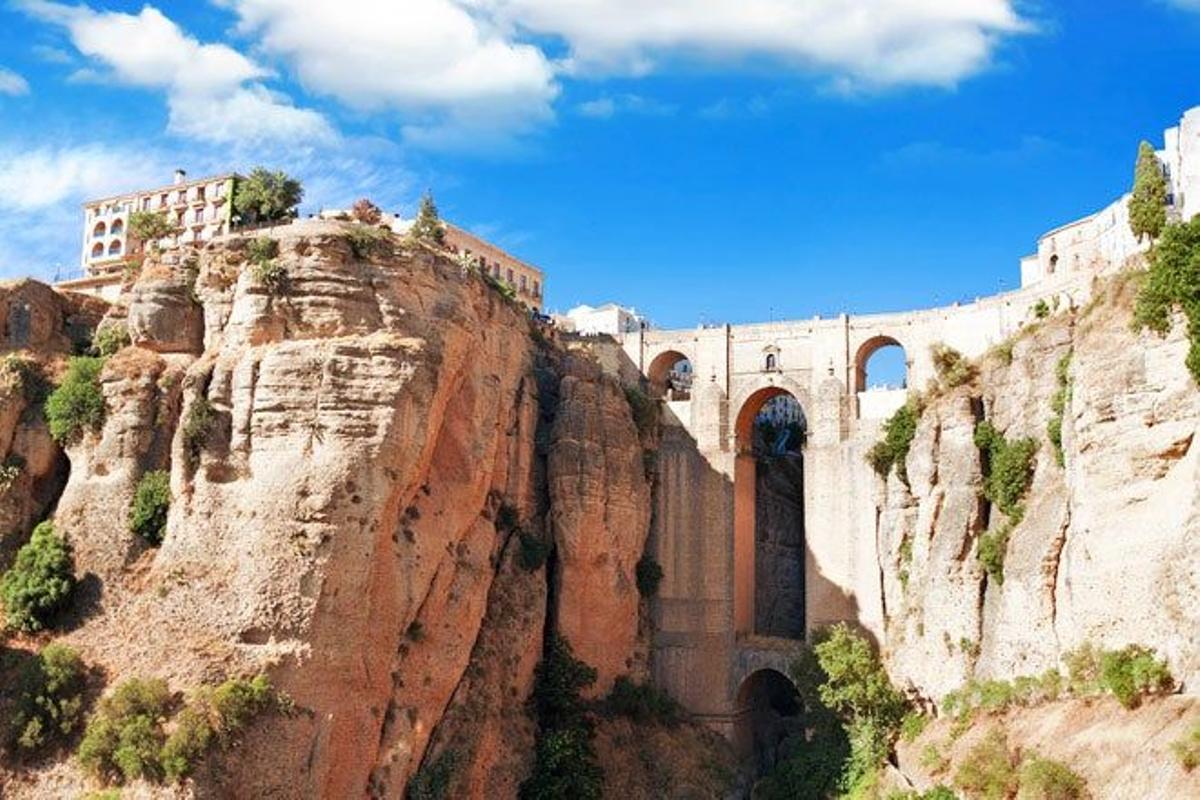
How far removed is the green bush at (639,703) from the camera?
46.1 m

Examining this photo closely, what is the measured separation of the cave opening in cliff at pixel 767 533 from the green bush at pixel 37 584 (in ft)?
75.1

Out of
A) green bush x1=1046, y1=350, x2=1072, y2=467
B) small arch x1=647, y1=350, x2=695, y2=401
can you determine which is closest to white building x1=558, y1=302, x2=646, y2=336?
small arch x1=647, y1=350, x2=695, y2=401

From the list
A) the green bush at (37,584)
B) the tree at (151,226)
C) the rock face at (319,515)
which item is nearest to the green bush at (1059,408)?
the rock face at (319,515)

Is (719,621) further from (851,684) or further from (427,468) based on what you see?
(427,468)

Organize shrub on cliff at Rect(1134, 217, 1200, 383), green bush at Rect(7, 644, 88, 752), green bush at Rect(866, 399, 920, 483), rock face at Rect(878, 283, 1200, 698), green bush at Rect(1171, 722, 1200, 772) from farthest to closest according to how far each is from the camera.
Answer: green bush at Rect(866, 399, 920, 483), rock face at Rect(878, 283, 1200, 698), shrub on cliff at Rect(1134, 217, 1200, 383), green bush at Rect(7, 644, 88, 752), green bush at Rect(1171, 722, 1200, 772)

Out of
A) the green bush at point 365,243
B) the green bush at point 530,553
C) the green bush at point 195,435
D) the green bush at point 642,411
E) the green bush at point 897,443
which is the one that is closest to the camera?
the green bush at point 195,435

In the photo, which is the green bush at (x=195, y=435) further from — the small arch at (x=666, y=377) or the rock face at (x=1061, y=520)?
the rock face at (x=1061, y=520)

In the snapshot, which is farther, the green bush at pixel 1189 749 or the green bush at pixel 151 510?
the green bush at pixel 151 510

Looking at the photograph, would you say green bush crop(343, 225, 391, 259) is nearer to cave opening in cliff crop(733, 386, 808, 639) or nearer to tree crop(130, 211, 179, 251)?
tree crop(130, 211, 179, 251)

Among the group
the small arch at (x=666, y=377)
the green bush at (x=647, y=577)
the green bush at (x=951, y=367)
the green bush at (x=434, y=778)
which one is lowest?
the green bush at (x=434, y=778)

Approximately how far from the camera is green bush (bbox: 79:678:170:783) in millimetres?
31938

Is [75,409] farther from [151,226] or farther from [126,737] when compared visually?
[151,226]

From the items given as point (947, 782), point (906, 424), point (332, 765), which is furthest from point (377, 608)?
A: point (906, 424)

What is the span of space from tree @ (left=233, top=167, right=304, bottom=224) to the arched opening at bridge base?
2142cm
